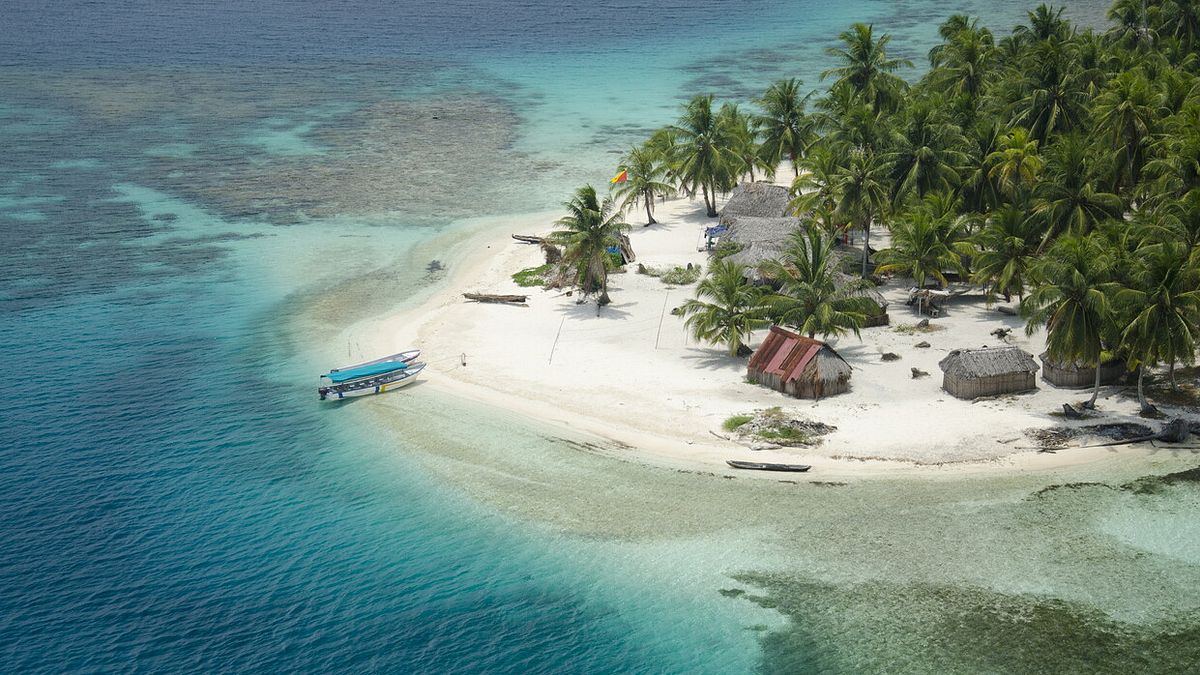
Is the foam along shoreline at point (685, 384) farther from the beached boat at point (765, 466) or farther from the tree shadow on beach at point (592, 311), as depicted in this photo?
the beached boat at point (765, 466)

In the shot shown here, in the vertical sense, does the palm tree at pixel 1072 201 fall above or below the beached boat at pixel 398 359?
above

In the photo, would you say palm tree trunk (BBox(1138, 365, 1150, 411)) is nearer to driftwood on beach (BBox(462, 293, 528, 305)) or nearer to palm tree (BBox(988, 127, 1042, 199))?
palm tree (BBox(988, 127, 1042, 199))

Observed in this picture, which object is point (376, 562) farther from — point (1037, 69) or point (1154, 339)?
point (1037, 69)

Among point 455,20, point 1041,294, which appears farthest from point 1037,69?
point 455,20

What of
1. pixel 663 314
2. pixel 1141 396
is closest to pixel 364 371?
pixel 663 314

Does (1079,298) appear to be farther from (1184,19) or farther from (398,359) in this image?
(1184,19)

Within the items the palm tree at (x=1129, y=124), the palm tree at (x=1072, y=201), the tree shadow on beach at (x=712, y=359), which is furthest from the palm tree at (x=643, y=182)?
the palm tree at (x=1129, y=124)

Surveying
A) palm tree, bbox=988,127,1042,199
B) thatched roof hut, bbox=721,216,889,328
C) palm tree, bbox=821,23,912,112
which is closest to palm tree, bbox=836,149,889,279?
thatched roof hut, bbox=721,216,889,328
